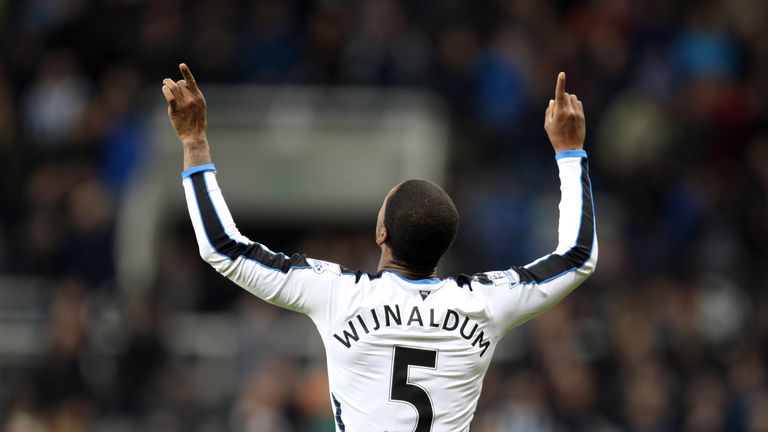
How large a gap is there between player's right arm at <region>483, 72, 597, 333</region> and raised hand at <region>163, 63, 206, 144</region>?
1150mm

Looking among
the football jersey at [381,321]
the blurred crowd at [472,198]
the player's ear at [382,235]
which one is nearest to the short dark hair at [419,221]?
the player's ear at [382,235]

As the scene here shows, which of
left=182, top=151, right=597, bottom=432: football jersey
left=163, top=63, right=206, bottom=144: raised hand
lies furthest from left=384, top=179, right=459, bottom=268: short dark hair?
left=163, top=63, right=206, bottom=144: raised hand

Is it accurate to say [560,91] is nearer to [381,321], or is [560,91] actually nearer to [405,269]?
[405,269]

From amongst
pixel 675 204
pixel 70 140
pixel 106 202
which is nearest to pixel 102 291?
pixel 106 202

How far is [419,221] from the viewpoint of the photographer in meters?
4.78

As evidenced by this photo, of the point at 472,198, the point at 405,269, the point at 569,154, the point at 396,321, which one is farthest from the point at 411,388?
the point at 472,198

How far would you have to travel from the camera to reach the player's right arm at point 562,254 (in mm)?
4945

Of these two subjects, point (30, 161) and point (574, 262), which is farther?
point (30, 161)

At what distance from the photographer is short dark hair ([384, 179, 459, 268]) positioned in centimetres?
478

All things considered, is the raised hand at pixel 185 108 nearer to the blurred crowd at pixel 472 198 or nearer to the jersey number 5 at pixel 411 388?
the jersey number 5 at pixel 411 388

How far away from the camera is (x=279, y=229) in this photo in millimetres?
15781

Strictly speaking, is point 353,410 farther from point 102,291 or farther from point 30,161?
point 30,161

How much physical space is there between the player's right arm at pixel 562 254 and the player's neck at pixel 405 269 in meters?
0.22

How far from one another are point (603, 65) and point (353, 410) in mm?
11516
